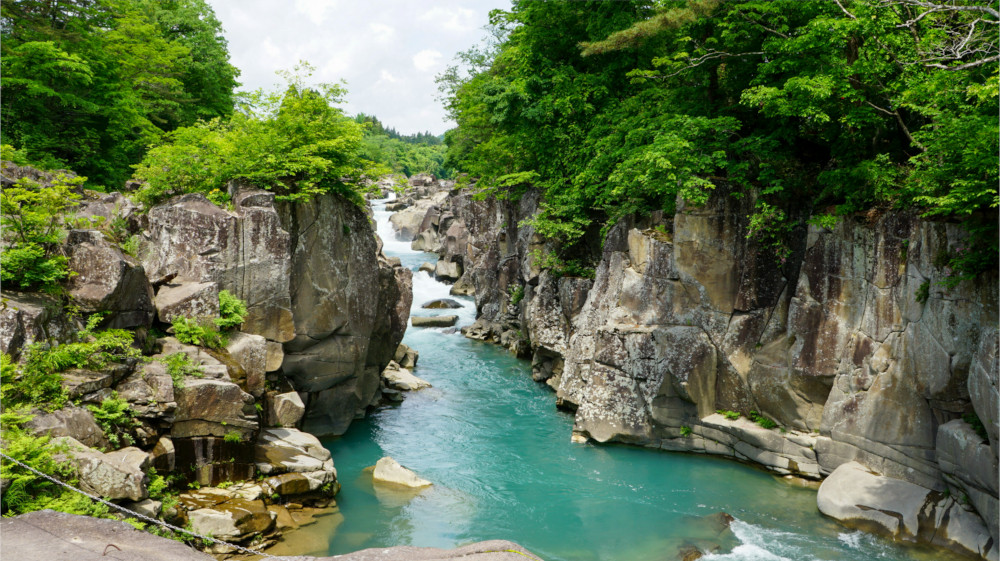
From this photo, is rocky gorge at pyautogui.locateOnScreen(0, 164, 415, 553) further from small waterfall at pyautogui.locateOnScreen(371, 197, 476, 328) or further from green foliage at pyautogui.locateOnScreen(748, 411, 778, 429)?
small waterfall at pyautogui.locateOnScreen(371, 197, 476, 328)

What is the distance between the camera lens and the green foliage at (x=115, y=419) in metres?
11.2

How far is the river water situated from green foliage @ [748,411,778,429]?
3.95 feet

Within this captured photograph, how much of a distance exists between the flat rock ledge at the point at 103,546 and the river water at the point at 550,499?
403 cm

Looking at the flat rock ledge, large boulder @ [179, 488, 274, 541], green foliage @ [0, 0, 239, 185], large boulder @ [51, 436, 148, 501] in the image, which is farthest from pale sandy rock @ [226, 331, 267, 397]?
green foliage @ [0, 0, 239, 185]

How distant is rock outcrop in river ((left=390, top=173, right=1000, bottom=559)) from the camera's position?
13422 mm

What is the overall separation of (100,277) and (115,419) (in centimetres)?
304

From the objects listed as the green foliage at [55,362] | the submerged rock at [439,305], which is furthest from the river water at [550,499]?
the submerged rock at [439,305]

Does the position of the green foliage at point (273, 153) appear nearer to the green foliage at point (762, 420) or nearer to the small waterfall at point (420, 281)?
the green foliage at point (762, 420)

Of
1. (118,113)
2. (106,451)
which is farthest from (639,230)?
(118,113)

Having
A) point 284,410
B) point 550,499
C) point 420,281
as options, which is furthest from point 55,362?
point 420,281

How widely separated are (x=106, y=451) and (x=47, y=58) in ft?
53.3

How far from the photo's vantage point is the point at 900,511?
44.8 ft

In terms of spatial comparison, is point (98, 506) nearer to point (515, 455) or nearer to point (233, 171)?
point (233, 171)

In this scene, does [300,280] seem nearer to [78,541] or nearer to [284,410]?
[284,410]
